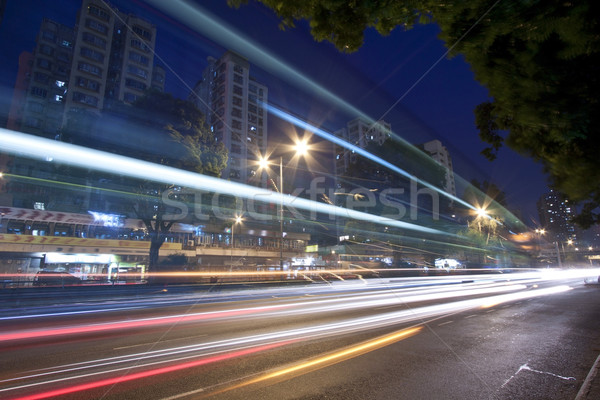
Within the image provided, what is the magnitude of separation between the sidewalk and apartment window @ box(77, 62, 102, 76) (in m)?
62.9

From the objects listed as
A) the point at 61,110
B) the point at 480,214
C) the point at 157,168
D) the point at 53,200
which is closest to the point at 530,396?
the point at 157,168

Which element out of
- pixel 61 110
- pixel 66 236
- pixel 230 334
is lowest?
pixel 230 334

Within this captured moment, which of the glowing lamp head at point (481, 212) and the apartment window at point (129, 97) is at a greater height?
the apartment window at point (129, 97)

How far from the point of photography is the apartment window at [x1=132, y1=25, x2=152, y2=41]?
53781 mm

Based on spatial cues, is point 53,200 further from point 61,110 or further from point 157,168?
point 157,168

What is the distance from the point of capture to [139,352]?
19.4 feet

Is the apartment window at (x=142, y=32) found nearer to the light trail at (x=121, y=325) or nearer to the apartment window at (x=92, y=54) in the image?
the apartment window at (x=92, y=54)

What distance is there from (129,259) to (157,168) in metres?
18.1

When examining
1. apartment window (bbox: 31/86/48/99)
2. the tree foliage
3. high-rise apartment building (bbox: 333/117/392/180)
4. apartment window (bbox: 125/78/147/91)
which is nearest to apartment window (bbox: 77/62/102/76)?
apartment window (bbox: 125/78/147/91)

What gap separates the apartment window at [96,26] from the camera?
4855cm

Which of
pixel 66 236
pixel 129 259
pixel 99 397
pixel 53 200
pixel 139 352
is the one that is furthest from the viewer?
pixel 53 200

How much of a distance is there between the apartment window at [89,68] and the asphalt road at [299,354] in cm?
5149

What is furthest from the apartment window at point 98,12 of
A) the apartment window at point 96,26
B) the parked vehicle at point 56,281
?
the parked vehicle at point 56,281

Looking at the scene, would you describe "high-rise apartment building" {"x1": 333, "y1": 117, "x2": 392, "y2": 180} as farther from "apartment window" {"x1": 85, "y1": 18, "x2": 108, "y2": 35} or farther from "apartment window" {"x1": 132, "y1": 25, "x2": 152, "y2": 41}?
"apartment window" {"x1": 85, "y1": 18, "x2": 108, "y2": 35}
